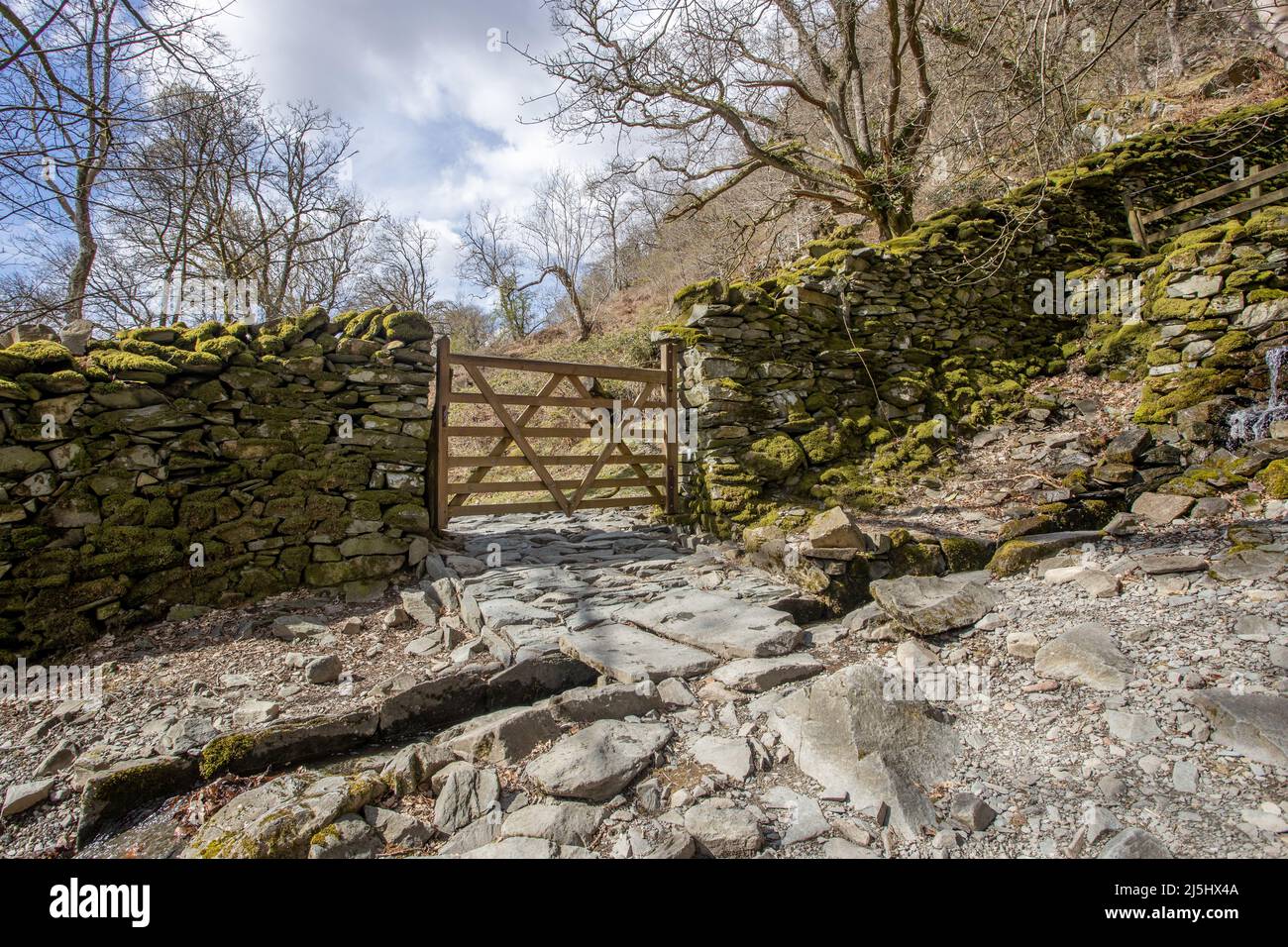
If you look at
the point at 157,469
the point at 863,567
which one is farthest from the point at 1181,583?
the point at 157,469

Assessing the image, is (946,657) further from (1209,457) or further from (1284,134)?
(1284,134)

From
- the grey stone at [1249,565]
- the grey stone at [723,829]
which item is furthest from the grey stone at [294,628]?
the grey stone at [1249,565]

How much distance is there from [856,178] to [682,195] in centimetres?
300

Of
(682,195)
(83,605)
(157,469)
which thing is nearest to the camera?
(83,605)

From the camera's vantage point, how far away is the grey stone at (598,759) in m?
2.18

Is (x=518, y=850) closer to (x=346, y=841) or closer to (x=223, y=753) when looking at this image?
(x=346, y=841)

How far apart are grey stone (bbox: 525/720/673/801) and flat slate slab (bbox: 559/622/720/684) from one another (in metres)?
0.44

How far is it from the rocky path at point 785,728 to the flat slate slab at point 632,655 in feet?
0.06

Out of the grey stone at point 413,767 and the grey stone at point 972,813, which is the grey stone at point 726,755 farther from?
the grey stone at point 413,767

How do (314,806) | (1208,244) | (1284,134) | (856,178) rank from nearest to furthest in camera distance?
(314,806), (1208,244), (1284,134), (856,178)

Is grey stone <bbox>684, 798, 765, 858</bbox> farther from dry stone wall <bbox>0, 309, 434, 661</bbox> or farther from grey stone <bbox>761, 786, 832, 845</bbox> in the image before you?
dry stone wall <bbox>0, 309, 434, 661</bbox>

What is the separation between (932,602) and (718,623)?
4.13ft

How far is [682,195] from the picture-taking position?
10250mm

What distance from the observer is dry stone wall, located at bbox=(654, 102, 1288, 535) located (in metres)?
5.83
